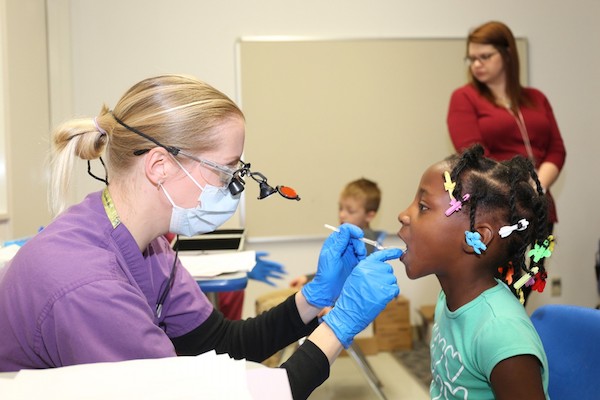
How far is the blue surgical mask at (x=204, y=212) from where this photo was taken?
114cm

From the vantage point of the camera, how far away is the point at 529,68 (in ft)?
11.9

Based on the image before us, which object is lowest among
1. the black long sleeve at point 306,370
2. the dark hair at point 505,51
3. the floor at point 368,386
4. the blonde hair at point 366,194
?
the floor at point 368,386

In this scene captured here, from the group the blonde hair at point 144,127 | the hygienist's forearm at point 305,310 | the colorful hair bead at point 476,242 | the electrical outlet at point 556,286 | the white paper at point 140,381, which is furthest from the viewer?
the electrical outlet at point 556,286

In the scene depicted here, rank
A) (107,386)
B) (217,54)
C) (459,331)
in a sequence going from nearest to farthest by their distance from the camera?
1. (107,386)
2. (459,331)
3. (217,54)

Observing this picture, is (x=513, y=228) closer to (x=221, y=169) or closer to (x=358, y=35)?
(x=221, y=169)

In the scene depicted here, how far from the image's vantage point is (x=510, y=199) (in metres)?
1.16

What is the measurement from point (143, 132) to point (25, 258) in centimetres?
30

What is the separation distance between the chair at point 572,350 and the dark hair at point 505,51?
4.81ft

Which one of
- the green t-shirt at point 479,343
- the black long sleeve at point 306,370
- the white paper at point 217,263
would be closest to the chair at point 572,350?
the green t-shirt at point 479,343

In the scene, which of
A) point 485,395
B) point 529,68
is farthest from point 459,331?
point 529,68

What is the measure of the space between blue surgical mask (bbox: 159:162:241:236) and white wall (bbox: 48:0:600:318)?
224 centimetres

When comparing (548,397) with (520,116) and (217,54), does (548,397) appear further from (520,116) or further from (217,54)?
(217,54)

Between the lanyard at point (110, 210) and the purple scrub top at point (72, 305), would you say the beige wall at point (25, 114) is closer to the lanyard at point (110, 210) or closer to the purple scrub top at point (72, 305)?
the lanyard at point (110, 210)

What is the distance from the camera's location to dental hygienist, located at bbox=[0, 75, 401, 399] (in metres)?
0.83
